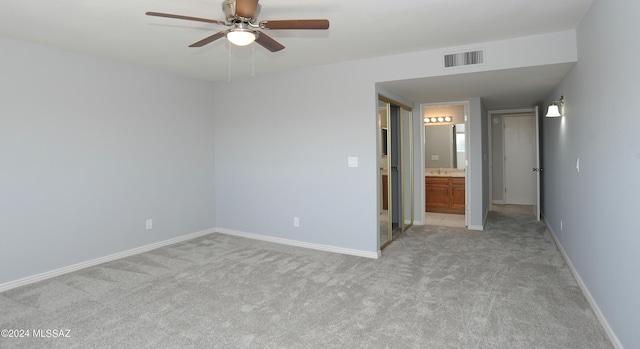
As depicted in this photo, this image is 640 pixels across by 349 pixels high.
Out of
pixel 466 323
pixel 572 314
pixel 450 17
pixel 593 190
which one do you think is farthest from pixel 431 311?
pixel 450 17

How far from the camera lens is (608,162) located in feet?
7.46

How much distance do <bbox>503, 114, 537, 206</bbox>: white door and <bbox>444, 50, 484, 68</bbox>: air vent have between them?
16.5ft

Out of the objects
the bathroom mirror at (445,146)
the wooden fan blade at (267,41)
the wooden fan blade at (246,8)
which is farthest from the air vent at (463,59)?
the bathroom mirror at (445,146)

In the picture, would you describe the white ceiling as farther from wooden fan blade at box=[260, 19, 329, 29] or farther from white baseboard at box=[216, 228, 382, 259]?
white baseboard at box=[216, 228, 382, 259]

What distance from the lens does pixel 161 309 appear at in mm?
2775

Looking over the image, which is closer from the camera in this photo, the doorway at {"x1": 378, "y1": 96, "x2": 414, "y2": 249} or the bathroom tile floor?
the doorway at {"x1": 378, "y1": 96, "x2": 414, "y2": 249}

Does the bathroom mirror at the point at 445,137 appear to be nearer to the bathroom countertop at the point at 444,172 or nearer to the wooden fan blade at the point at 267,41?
the bathroom countertop at the point at 444,172

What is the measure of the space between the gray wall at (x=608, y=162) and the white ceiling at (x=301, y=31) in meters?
0.49

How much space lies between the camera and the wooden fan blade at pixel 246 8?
2.06 m

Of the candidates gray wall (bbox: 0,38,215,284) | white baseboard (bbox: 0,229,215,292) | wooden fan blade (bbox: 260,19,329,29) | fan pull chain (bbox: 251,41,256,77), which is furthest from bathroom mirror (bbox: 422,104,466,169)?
wooden fan blade (bbox: 260,19,329,29)

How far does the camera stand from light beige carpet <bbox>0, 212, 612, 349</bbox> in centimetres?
232

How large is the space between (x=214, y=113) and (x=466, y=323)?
14.5ft

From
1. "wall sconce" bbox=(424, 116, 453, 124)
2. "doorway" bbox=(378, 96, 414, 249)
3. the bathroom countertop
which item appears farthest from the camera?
"wall sconce" bbox=(424, 116, 453, 124)

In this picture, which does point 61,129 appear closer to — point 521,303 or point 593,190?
point 521,303
